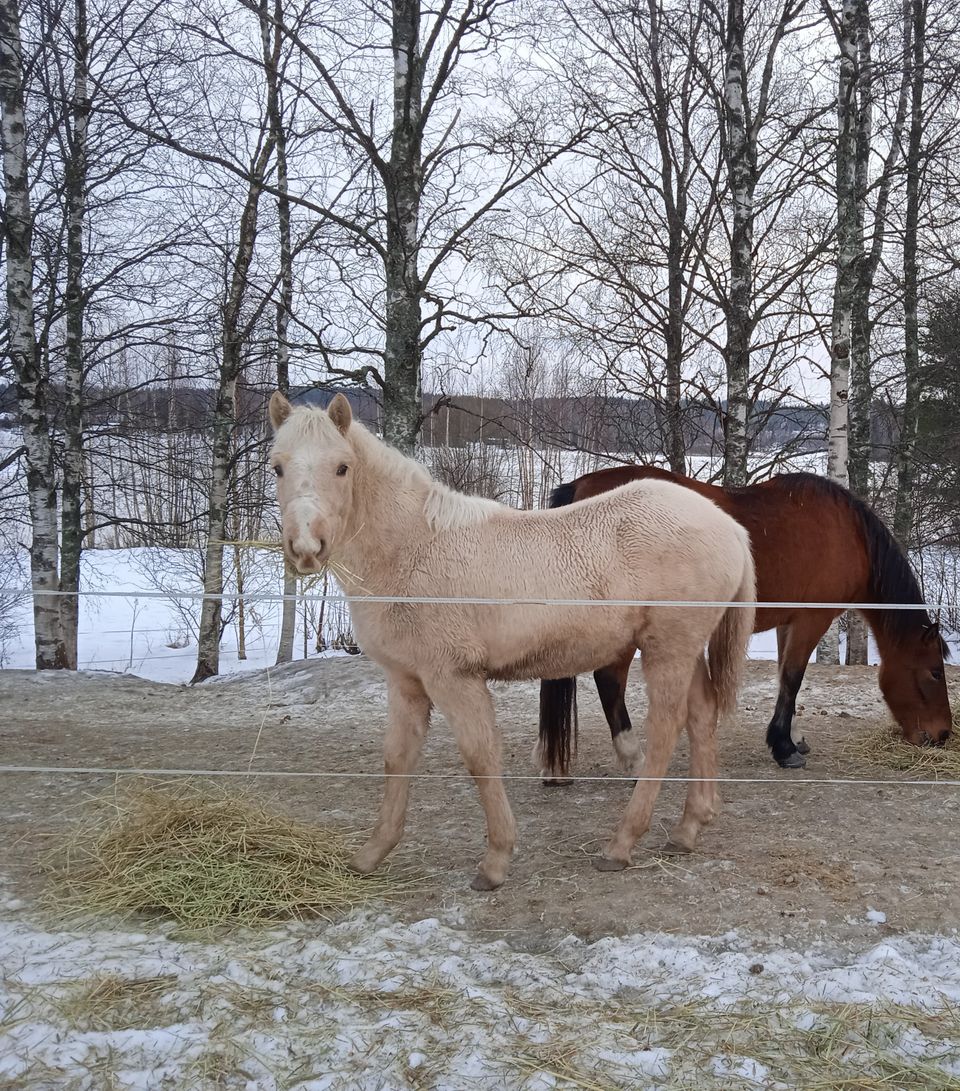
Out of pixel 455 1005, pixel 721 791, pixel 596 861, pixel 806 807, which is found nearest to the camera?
pixel 455 1005

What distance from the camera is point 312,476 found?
3062 mm

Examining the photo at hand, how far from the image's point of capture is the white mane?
351cm

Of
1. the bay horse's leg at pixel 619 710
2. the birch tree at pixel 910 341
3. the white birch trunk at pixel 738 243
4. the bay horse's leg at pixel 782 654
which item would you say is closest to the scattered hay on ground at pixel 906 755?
the bay horse's leg at pixel 782 654

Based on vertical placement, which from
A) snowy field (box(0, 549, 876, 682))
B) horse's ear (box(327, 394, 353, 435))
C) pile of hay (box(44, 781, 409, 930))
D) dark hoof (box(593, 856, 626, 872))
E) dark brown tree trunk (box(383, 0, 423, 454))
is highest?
dark brown tree trunk (box(383, 0, 423, 454))

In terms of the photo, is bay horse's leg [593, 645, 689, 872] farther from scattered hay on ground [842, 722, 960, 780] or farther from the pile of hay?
scattered hay on ground [842, 722, 960, 780]

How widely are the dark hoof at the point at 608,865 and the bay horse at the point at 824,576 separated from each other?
2206mm

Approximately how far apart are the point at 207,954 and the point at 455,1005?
3.16ft

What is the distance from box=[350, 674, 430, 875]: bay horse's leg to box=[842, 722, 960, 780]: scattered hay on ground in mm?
3494

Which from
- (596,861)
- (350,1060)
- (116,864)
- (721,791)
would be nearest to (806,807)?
(721,791)

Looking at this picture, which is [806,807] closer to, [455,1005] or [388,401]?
[455,1005]

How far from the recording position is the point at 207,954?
2.75m

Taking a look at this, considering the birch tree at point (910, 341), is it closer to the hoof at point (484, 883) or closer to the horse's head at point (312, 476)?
the hoof at point (484, 883)

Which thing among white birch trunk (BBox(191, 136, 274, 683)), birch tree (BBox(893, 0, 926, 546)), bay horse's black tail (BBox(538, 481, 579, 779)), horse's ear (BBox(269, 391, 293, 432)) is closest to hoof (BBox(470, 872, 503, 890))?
bay horse's black tail (BBox(538, 481, 579, 779))

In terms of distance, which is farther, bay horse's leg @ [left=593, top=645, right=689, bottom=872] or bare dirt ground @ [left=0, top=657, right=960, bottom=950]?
bay horse's leg @ [left=593, top=645, right=689, bottom=872]
